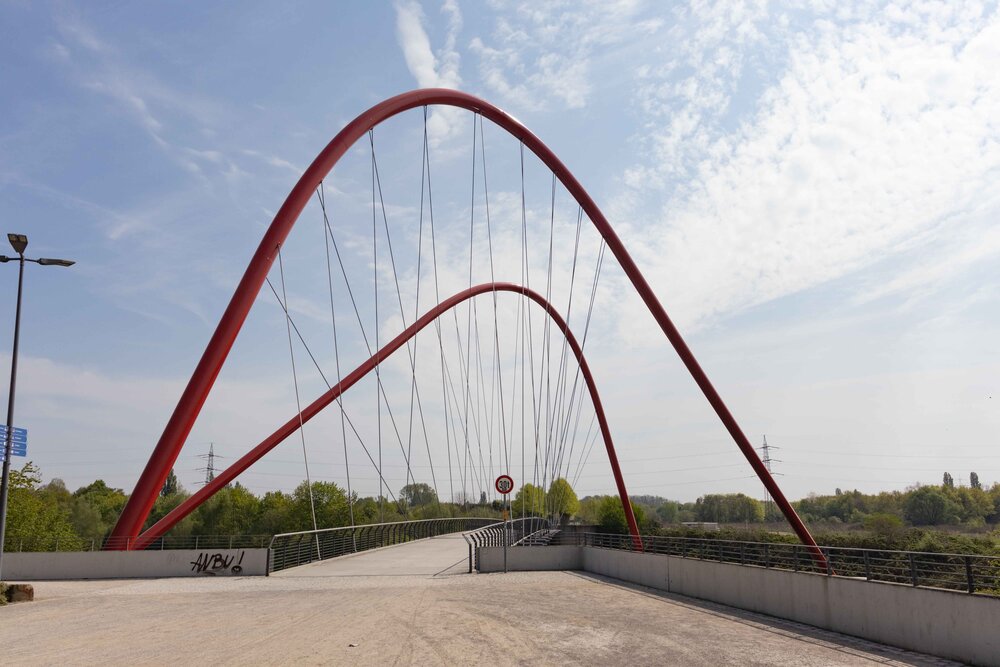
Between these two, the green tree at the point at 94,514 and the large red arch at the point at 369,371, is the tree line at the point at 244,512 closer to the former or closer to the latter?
the green tree at the point at 94,514

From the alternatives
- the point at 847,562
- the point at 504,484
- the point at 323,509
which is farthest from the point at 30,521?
the point at 847,562

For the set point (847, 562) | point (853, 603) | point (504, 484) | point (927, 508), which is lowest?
point (853, 603)

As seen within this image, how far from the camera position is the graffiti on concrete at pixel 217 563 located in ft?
68.3

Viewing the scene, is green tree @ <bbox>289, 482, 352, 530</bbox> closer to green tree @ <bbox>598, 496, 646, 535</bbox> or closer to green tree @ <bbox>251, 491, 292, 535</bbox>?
green tree @ <bbox>251, 491, 292, 535</bbox>

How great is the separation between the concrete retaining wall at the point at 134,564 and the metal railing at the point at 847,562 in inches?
397

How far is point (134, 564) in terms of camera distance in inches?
821

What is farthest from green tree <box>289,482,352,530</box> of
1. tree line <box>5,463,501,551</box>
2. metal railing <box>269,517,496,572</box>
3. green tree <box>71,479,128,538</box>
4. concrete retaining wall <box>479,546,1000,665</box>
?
concrete retaining wall <box>479,546,1000,665</box>

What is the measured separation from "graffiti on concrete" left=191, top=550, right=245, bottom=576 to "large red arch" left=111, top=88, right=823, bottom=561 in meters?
2.38

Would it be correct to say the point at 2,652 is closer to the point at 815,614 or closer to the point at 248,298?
the point at 815,614

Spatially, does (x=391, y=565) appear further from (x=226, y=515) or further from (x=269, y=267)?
(x=226, y=515)

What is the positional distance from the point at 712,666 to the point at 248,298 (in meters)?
19.3

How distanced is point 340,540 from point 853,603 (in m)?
21.2

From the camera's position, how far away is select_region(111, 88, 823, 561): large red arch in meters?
22.0

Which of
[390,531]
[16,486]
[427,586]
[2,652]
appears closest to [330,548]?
[390,531]
